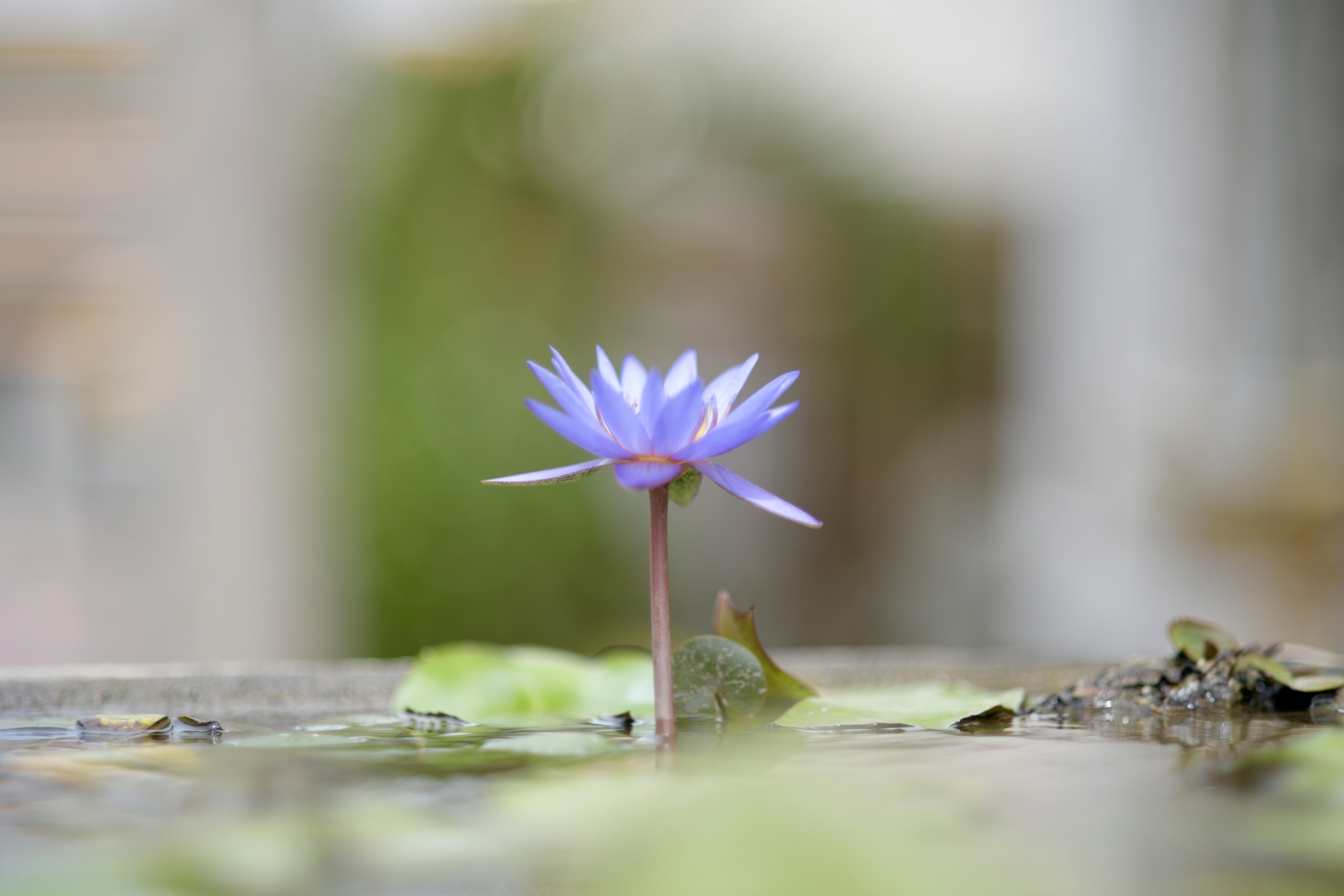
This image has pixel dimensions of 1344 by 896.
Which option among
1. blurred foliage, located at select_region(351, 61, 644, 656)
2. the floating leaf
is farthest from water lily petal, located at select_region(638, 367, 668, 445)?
blurred foliage, located at select_region(351, 61, 644, 656)

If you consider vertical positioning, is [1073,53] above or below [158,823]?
above

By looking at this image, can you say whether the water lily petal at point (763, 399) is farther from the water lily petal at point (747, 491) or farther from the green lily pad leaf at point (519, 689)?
the green lily pad leaf at point (519, 689)

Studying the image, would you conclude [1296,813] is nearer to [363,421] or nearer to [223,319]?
[363,421]

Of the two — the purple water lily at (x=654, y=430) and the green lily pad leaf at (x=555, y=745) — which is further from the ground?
the purple water lily at (x=654, y=430)

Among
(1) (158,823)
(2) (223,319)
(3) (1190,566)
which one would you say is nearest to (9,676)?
(1) (158,823)

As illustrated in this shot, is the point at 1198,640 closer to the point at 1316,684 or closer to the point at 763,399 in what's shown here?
the point at 1316,684

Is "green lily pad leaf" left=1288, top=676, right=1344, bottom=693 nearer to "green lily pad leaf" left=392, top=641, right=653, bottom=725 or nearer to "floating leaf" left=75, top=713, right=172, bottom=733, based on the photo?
"green lily pad leaf" left=392, top=641, right=653, bottom=725

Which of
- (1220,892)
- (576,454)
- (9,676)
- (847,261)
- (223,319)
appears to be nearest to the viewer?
(1220,892)

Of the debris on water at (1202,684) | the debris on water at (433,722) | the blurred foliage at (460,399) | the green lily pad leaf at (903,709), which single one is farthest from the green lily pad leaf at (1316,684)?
the blurred foliage at (460,399)
